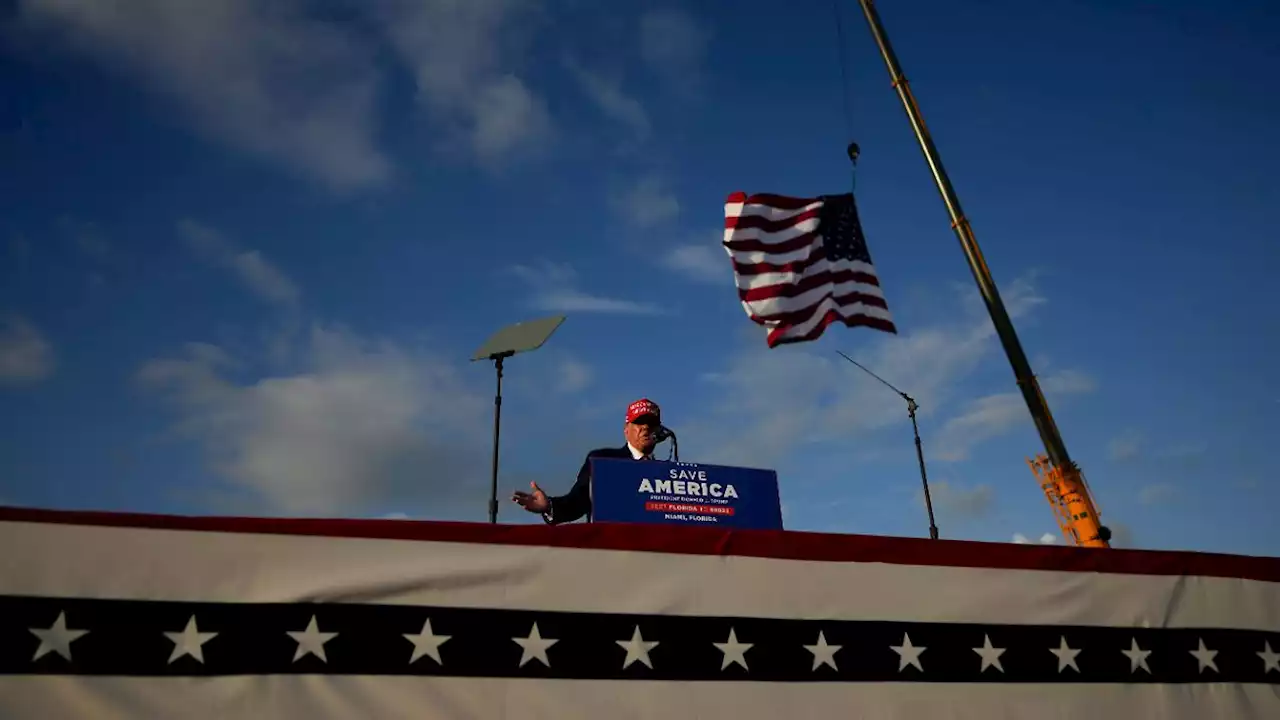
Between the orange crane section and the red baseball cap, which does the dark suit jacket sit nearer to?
the red baseball cap

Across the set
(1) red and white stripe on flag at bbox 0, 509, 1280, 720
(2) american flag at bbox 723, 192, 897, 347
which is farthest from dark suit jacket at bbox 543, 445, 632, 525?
(2) american flag at bbox 723, 192, 897, 347

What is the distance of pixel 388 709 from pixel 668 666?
130 cm

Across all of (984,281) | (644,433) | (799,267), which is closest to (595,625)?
(644,433)

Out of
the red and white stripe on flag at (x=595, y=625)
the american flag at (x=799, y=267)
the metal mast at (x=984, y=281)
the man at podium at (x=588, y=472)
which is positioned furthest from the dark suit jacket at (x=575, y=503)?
the metal mast at (x=984, y=281)

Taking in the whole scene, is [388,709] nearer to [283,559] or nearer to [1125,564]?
[283,559]

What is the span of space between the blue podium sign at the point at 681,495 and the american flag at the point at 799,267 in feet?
14.4

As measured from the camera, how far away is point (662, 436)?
616 centimetres

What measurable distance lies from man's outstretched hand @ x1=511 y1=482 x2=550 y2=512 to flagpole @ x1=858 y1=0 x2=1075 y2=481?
26.8ft

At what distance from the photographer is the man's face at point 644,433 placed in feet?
19.9

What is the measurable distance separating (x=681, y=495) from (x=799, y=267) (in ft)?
17.9

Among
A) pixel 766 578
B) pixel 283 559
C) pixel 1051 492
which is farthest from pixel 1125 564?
pixel 1051 492

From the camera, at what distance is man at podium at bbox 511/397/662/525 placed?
5.46 meters

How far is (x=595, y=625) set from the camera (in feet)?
12.3

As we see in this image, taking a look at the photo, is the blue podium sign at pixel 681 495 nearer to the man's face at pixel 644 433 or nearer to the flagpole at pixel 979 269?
the man's face at pixel 644 433
